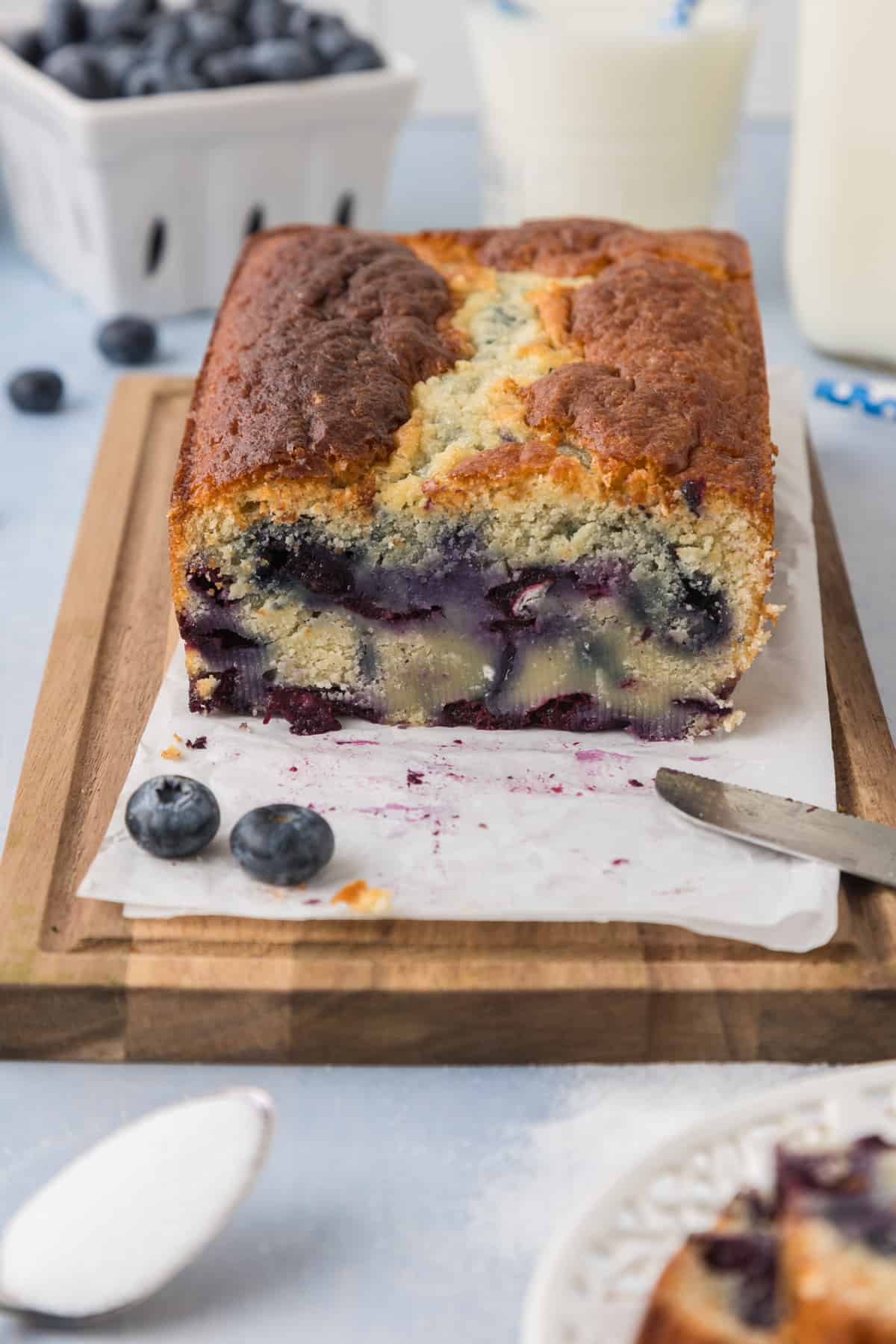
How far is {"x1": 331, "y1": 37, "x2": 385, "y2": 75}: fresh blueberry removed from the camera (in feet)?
15.2

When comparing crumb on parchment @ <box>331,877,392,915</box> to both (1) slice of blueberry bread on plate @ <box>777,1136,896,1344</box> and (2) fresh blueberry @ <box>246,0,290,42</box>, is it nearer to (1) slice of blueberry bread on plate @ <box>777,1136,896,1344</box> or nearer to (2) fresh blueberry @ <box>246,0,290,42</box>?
(1) slice of blueberry bread on plate @ <box>777,1136,896,1344</box>

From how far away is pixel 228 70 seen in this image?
4.48m

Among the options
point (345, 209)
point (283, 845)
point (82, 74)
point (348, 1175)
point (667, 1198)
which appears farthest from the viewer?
point (345, 209)

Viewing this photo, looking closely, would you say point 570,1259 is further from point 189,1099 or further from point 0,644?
point 0,644

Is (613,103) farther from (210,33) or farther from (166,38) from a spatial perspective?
(166,38)

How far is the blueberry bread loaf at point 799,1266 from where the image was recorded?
5.28 feet

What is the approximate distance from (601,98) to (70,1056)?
331 centimetres

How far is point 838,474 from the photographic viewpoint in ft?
13.1

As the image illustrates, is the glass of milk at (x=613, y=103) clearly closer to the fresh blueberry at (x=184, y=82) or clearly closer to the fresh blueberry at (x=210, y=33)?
the fresh blueberry at (x=210, y=33)

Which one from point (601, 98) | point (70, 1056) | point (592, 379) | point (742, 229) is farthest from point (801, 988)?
point (742, 229)

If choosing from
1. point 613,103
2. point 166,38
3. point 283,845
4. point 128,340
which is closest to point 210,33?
point 166,38

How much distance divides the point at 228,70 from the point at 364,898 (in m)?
2.93

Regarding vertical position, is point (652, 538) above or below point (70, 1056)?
above

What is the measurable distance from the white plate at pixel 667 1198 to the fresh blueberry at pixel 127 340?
3139 mm
